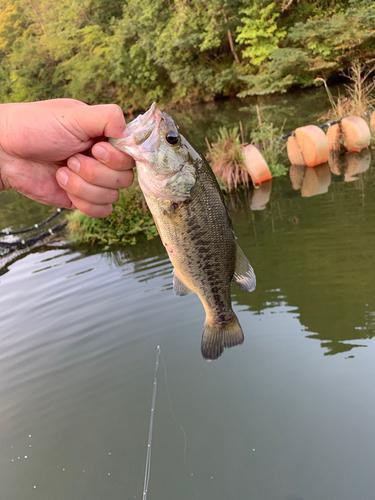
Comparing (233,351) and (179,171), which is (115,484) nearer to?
(233,351)

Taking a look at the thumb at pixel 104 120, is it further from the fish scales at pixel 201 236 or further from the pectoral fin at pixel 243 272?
the pectoral fin at pixel 243 272

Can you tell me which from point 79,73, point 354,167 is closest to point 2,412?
point 354,167

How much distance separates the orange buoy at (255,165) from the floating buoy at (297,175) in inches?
28.6

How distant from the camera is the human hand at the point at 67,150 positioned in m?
1.85

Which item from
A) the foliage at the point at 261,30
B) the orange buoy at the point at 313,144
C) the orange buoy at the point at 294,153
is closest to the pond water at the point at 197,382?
the orange buoy at the point at 313,144

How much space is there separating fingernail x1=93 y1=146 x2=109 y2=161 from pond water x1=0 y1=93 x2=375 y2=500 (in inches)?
114

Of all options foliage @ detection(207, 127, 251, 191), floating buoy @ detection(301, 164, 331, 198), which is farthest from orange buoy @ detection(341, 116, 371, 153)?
foliage @ detection(207, 127, 251, 191)

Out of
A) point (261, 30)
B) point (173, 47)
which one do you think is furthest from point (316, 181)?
point (173, 47)

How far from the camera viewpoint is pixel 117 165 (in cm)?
196

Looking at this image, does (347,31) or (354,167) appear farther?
(347,31)

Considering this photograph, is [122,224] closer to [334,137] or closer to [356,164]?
[356,164]

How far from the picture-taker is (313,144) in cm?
1078

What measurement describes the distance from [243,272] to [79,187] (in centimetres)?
104

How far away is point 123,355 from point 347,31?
2451 cm
